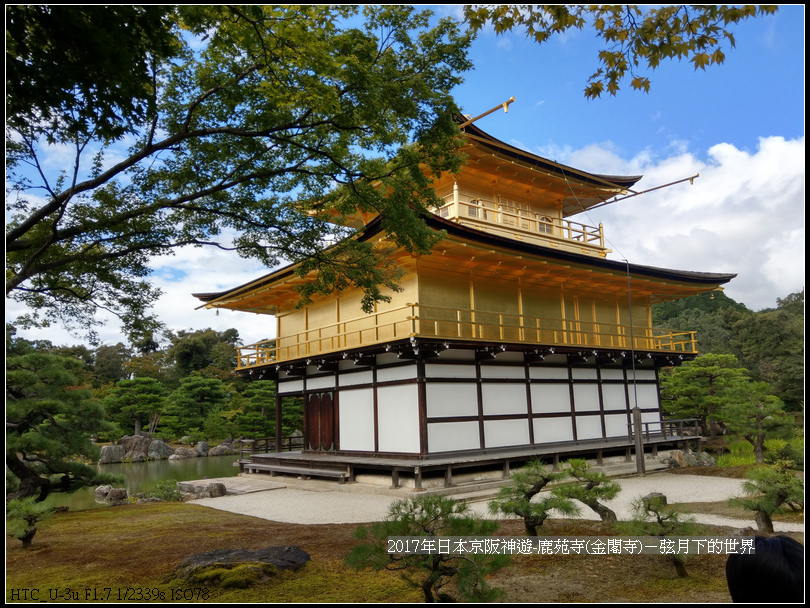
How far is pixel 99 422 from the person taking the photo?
9766 millimetres

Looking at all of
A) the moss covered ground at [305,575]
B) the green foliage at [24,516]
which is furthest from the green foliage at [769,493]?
the green foliage at [24,516]

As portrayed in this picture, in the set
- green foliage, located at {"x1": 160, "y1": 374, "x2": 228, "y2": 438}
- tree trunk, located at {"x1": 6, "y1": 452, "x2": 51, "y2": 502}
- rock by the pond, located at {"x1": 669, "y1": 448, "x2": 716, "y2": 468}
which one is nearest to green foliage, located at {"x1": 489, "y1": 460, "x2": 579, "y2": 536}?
tree trunk, located at {"x1": 6, "y1": 452, "x2": 51, "y2": 502}

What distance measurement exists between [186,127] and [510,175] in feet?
42.5

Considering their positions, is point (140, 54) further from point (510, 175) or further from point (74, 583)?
point (510, 175)

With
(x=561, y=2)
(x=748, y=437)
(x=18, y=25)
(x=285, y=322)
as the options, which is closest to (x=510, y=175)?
(x=285, y=322)

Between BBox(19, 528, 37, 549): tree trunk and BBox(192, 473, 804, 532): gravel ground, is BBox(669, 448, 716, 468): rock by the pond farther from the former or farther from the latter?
BBox(19, 528, 37, 549): tree trunk

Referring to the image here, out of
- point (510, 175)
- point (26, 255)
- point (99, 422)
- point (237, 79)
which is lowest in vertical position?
point (99, 422)

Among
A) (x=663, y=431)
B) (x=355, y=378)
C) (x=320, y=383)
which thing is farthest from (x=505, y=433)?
Result: (x=663, y=431)

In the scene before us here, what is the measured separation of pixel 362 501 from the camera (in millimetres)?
11727

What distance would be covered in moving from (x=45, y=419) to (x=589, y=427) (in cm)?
1448

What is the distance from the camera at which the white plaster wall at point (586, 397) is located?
652 inches

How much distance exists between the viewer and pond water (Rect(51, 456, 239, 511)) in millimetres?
15391

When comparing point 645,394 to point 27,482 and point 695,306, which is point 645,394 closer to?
point 27,482

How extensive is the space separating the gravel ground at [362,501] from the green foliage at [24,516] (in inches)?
159
